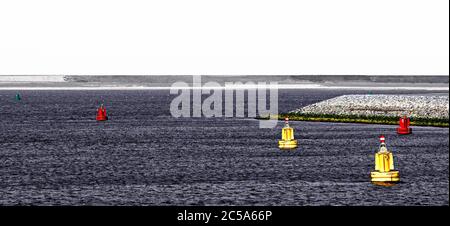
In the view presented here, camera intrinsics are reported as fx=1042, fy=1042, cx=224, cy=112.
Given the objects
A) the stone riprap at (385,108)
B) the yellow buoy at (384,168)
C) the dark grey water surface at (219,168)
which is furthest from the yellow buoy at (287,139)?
the stone riprap at (385,108)

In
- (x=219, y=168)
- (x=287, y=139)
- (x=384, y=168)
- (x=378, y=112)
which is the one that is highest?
(x=384, y=168)

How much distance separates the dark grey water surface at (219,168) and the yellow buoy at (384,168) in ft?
1.02

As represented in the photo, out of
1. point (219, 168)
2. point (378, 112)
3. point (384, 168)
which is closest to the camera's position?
point (384, 168)

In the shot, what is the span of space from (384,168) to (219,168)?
37.0 ft

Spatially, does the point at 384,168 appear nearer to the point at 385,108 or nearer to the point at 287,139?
the point at 287,139

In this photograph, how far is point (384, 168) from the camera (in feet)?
113

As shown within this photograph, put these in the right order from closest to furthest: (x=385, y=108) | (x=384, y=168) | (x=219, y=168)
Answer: (x=384, y=168) → (x=219, y=168) → (x=385, y=108)

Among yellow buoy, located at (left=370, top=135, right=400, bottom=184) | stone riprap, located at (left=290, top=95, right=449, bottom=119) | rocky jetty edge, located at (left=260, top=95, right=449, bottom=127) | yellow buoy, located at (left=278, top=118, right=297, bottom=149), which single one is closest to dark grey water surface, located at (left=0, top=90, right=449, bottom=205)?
yellow buoy, located at (left=370, top=135, right=400, bottom=184)

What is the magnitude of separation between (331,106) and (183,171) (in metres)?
56.9

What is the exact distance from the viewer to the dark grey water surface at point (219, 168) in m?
33.8

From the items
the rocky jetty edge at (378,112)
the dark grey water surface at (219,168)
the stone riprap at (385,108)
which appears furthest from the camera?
the stone riprap at (385,108)

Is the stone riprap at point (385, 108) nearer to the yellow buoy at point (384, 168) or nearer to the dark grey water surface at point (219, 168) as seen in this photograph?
the dark grey water surface at point (219, 168)

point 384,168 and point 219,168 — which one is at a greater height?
point 384,168

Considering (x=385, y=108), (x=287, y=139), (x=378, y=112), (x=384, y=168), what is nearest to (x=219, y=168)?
(x=287, y=139)
